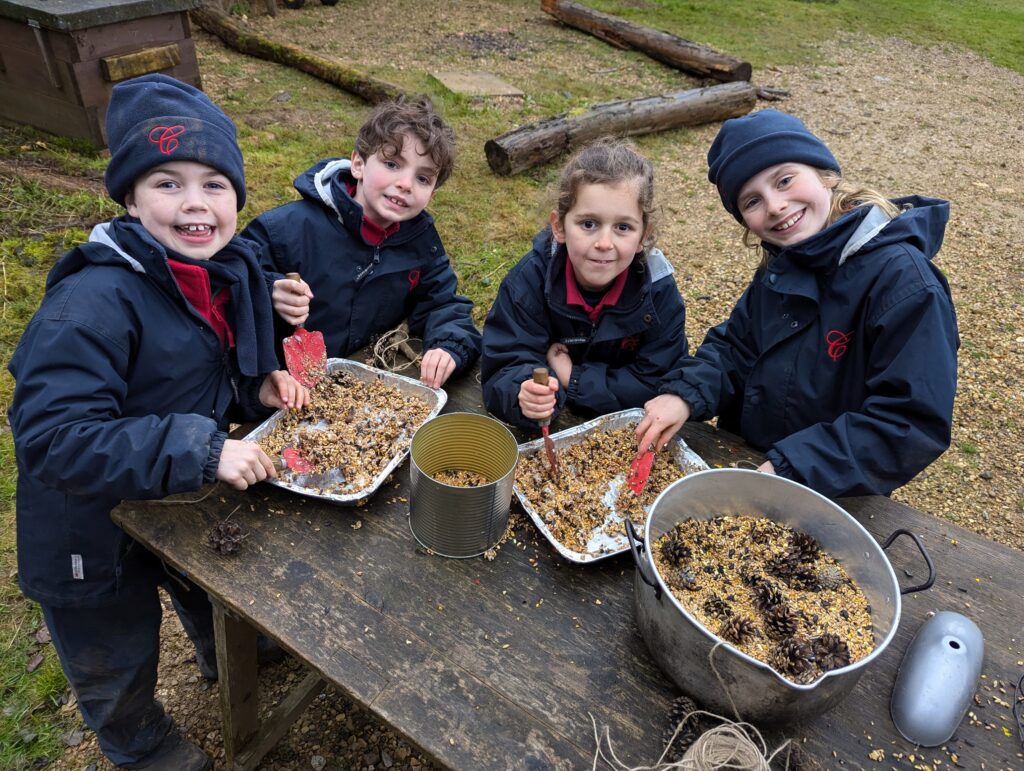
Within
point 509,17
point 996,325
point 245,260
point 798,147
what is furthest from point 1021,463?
point 509,17

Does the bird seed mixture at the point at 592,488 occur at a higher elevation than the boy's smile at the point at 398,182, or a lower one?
lower

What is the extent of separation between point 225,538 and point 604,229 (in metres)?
1.49

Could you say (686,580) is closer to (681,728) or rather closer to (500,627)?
(681,728)

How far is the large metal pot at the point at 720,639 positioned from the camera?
52.9 inches

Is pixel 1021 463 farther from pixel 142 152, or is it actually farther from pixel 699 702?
pixel 142 152

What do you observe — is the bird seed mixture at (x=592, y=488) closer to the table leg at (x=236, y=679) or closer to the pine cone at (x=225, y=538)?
the pine cone at (x=225, y=538)

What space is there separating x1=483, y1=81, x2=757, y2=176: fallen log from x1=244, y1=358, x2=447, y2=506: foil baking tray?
16.8 feet

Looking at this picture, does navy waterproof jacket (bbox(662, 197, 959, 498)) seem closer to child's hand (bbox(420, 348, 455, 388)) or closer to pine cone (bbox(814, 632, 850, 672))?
pine cone (bbox(814, 632, 850, 672))

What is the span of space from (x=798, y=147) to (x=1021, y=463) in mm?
3371

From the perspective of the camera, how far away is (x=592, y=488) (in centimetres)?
208

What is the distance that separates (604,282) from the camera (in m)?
2.43

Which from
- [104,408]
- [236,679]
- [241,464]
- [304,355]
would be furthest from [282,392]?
[236,679]

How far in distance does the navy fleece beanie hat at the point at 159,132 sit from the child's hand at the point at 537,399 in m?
1.09

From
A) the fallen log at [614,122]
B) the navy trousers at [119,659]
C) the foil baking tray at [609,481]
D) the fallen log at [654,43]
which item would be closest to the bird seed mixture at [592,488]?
the foil baking tray at [609,481]
